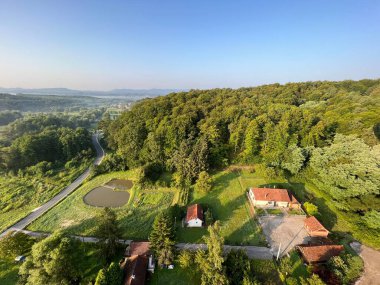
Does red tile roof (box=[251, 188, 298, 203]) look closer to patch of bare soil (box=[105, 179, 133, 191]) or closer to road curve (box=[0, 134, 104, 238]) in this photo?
patch of bare soil (box=[105, 179, 133, 191])

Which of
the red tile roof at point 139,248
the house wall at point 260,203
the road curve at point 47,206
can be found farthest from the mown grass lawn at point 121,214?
the house wall at point 260,203

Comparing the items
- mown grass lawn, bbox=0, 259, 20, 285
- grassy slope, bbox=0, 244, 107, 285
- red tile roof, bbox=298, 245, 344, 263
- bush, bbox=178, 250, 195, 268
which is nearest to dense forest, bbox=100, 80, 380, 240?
red tile roof, bbox=298, 245, 344, 263

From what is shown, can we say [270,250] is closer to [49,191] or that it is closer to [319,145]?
[319,145]

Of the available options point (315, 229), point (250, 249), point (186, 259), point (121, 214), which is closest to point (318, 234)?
point (315, 229)

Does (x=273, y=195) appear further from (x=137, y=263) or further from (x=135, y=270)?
(x=135, y=270)

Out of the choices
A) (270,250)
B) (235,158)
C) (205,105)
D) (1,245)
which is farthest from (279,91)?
(1,245)

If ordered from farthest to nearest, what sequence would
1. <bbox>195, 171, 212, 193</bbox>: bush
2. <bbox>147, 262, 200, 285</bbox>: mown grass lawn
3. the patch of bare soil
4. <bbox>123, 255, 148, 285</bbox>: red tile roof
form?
the patch of bare soil, <bbox>195, 171, 212, 193</bbox>: bush, <bbox>147, 262, 200, 285</bbox>: mown grass lawn, <bbox>123, 255, 148, 285</bbox>: red tile roof
